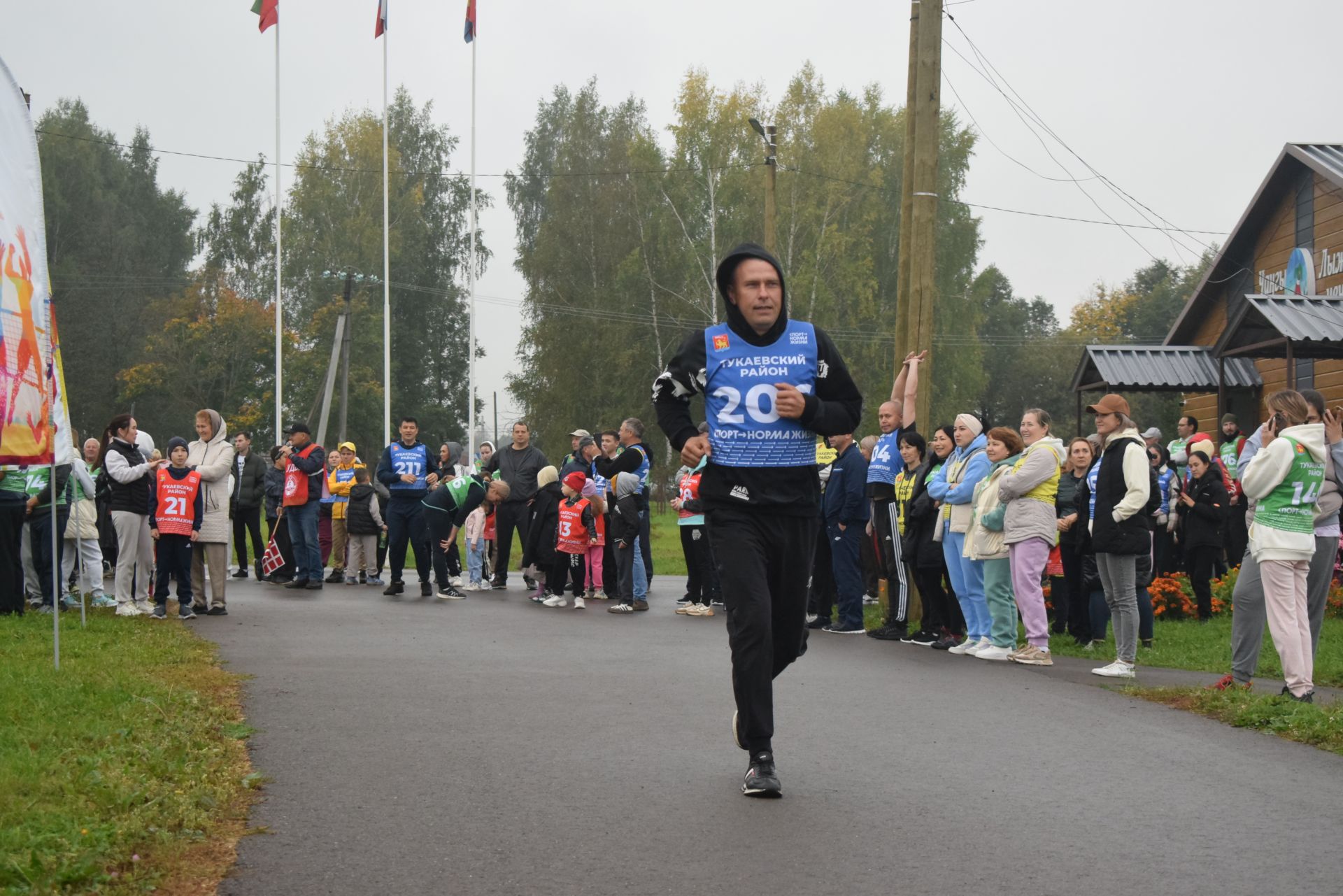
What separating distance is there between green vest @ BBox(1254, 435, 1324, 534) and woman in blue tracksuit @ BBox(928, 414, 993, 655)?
10.7 feet

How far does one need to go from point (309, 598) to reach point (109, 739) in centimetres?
1028

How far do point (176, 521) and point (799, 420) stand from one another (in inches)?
379

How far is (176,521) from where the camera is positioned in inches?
559

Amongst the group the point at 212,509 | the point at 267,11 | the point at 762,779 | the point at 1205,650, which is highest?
the point at 267,11

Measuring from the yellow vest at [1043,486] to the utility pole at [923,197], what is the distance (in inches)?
133

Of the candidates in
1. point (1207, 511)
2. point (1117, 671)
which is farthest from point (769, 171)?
point (1117, 671)

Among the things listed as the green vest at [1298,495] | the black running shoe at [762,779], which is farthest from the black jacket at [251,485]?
the black running shoe at [762,779]

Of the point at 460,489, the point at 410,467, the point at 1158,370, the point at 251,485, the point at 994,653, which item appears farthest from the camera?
the point at 1158,370

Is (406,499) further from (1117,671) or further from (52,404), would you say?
(1117,671)

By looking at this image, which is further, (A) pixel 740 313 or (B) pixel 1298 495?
(B) pixel 1298 495

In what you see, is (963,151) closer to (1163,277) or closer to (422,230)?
(422,230)

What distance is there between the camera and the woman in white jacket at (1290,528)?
29.7ft

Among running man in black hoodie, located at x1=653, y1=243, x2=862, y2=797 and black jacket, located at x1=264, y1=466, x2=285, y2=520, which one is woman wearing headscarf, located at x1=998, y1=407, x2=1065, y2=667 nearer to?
running man in black hoodie, located at x1=653, y1=243, x2=862, y2=797

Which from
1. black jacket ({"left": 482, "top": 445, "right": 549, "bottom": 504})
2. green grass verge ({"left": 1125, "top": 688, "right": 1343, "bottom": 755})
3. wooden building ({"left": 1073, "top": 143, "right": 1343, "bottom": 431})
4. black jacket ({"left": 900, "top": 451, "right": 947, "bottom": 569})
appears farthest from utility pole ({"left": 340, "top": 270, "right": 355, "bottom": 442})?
green grass verge ({"left": 1125, "top": 688, "right": 1343, "bottom": 755})
